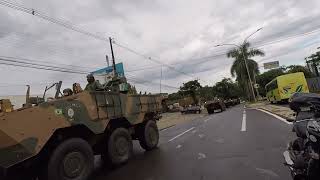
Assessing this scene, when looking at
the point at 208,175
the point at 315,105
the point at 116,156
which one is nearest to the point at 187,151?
the point at 116,156

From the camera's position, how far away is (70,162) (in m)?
8.49

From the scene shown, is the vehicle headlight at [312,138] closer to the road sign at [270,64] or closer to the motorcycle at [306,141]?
the motorcycle at [306,141]

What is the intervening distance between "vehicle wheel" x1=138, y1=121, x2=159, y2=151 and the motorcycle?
24.0ft

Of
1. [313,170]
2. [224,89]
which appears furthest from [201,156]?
[224,89]

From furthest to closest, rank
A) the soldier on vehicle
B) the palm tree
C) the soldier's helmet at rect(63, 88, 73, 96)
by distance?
the palm tree
the soldier on vehicle
the soldier's helmet at rect(63, 88, 73, 96)

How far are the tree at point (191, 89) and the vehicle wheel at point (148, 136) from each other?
73.1 meters

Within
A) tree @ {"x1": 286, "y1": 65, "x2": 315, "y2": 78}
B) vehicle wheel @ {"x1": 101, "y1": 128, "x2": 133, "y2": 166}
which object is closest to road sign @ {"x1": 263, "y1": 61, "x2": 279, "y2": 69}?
tree @ {"x1": 286, "y1": 65, "x2": 315, "y2": 78}

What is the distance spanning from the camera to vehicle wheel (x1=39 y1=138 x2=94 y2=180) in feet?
26.3

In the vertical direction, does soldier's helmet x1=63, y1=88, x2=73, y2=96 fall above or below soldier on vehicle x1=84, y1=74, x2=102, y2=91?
below

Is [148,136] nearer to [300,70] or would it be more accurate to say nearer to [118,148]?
[118,148]

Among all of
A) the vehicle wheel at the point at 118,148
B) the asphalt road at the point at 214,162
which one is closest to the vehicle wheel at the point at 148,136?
the asphalt road at the point at 214,162

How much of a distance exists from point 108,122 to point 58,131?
210 cm

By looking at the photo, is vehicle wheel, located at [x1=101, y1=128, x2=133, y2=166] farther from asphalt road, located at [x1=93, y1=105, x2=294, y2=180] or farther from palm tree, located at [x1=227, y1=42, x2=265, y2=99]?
palm tree, located at [x1=227, y1=42, x2=265, y2=99]

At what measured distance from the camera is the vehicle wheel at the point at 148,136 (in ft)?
43.4
